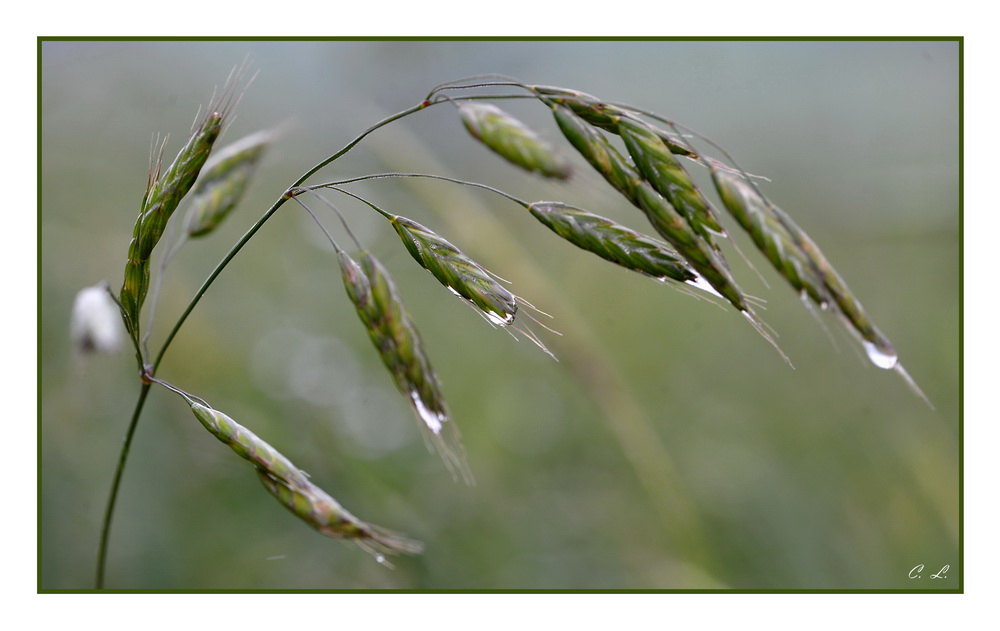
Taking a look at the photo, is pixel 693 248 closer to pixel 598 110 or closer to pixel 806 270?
pixel 806 270

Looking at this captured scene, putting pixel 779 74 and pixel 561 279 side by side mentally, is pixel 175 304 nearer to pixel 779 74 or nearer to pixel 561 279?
pixel 561 279

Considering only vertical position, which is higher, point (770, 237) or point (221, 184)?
point (221, 184)

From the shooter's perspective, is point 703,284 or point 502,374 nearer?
point 703,284

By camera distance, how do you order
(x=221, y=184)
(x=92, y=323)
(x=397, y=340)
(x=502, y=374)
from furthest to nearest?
(x=502, y=374) < (x=221, y=184) < (x=92, y=323) < (x=397, y=340)

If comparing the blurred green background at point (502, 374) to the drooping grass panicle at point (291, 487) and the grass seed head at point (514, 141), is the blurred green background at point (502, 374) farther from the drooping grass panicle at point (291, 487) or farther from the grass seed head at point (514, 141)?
the drooping grass panicle at point (291, 487)

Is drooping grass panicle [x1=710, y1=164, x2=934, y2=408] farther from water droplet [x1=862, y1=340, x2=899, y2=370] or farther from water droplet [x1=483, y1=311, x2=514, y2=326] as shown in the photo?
water droplet [x1=483, y1=311, x2=514, y2=326]
